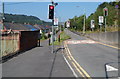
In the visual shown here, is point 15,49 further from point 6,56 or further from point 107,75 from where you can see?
point 107,75

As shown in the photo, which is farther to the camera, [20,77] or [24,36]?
[24,36]

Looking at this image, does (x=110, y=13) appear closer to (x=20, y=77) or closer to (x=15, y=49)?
(x=15, y=49)

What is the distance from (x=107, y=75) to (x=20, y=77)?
11.4ft

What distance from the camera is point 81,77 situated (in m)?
9.70

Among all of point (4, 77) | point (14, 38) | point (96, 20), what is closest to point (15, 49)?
point (14, 38)

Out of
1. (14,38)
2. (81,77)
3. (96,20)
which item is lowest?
(81,77)

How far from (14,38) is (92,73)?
34.8ft

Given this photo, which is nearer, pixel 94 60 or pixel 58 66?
pixel 58 66

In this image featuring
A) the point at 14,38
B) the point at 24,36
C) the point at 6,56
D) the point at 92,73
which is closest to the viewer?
the point at 92,73

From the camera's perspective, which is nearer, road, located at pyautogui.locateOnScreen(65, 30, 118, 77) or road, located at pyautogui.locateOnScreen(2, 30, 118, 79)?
road, located at pyautogui.locateOnScreen(2, 30, 118, 79)

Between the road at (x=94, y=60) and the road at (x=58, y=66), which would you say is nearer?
the road at (x=58, y=66)

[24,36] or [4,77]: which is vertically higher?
[24,36]

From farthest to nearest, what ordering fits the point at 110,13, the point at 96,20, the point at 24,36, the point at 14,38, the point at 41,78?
the point at 96,20, the point at 110,13, the point at 24,36, the point at 14,38, the point at 41,78

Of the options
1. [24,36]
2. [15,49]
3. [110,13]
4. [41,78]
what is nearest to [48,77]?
[41,78]
